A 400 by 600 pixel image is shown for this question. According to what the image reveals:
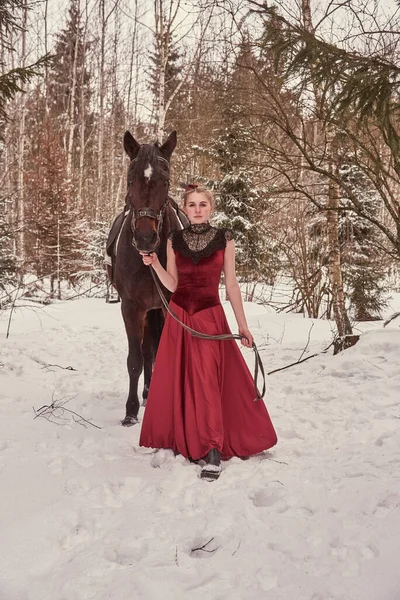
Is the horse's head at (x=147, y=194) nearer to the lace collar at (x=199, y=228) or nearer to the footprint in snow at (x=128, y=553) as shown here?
the lace collar at (x=199, y=228)

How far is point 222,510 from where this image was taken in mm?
2572

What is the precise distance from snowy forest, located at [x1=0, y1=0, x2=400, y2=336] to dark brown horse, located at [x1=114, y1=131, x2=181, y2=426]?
144cm

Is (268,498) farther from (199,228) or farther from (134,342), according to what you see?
(134,342)

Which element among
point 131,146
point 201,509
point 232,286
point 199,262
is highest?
point 131,146

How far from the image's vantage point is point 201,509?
262 centimetres

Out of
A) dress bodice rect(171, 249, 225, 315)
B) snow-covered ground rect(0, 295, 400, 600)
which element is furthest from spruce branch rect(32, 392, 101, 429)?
dress bodice rect(171, 249, 225, 315)

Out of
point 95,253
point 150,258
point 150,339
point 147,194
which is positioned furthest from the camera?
point 95,253

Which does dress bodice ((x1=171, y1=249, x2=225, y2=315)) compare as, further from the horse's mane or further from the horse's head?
the horse's mane

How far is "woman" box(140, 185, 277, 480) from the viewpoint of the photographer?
3.43 meters

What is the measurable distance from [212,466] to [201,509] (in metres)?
0.48

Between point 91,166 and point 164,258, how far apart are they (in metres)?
28.3

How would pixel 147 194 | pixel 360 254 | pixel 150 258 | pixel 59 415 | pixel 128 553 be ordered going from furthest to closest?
pixel 360 254
pixel 59 415
pixel 147 194
pixel 150 258
pixel 128 553

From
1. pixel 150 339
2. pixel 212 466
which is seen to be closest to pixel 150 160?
pixel 150 339

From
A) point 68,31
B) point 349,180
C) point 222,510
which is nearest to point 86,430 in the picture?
point 222,510
